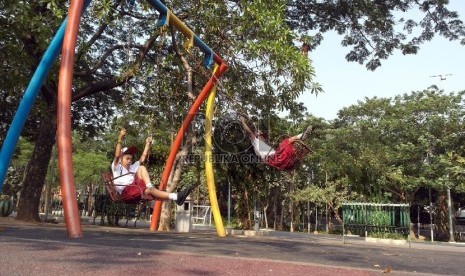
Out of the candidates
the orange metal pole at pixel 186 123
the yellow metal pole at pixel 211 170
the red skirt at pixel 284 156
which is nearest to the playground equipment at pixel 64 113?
the red skirt at pixel 284 156

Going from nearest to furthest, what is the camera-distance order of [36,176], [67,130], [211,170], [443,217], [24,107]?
[67,130] → [24,107] → [211,170] → [36,176] → [443,217]

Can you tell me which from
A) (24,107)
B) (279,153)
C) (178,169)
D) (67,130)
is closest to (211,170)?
(178,169)

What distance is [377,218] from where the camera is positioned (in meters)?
14.2

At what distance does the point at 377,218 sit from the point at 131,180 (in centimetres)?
894

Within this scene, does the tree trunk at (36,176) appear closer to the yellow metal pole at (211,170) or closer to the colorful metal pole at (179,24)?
the yellow metal pole at (211,170)

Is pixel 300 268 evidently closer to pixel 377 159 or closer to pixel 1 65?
pixel 1 65

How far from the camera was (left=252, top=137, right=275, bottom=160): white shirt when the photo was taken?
929 centimetres

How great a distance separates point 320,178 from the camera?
32500mm

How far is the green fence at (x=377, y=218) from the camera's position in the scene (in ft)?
45.6

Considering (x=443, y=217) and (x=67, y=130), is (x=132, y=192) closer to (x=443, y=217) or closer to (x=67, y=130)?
(x=67, y=130)

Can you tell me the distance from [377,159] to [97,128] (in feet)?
55.3

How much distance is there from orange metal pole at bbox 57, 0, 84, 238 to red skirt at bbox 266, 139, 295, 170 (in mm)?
3746

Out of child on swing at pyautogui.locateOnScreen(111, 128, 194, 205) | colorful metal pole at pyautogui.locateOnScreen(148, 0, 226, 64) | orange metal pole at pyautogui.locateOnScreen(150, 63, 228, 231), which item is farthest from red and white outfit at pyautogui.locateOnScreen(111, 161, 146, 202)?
orange metal pole at pyautogui.locateOnScreen(150, 63, 228, 231)

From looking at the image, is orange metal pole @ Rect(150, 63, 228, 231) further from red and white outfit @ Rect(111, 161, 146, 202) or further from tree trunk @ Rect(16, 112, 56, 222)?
tree trunk @ Rect(16, 112, 56, 222)
